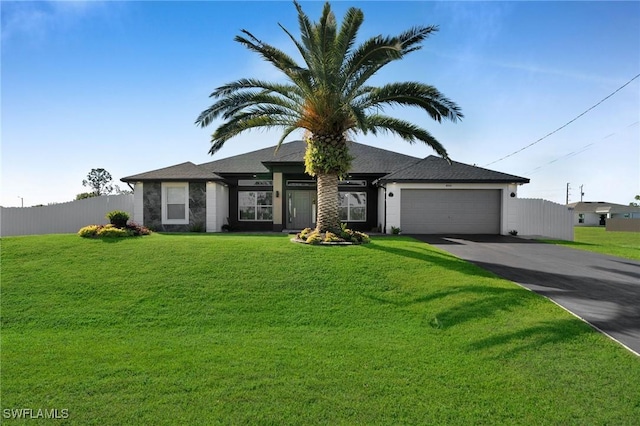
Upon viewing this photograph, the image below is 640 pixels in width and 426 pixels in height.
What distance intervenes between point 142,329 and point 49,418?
242cm

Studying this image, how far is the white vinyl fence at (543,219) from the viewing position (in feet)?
62.1

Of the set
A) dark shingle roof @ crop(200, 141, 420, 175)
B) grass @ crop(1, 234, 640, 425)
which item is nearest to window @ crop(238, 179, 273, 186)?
dark shingle roof @ crop(200, 141, 420, 175)

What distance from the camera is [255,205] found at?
21062 millimetres

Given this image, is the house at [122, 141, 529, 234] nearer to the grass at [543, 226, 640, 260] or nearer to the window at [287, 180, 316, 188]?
the window at [287, 180, 316, 188]

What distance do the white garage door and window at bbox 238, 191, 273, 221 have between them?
7918 millimetres

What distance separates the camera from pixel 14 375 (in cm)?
454

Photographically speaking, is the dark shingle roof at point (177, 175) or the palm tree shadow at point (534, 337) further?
the dark shingle roof at point (177, 175)

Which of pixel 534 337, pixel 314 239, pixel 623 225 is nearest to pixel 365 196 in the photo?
pixel 314 239

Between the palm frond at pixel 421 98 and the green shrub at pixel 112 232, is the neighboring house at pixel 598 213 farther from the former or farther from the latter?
Answer: the green shrub at pixel 112 232

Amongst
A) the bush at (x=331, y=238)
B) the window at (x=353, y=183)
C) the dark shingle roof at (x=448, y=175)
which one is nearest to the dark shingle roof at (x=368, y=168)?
the dark shingle roof at (x=448, y=175)

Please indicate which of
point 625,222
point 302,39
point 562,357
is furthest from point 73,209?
point 625,222

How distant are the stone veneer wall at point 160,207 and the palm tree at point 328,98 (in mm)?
6993

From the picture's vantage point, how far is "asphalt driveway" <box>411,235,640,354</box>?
6.26m

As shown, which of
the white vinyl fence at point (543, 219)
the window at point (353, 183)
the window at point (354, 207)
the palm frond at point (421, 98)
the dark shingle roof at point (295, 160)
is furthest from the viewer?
the window at point (354, 207)
